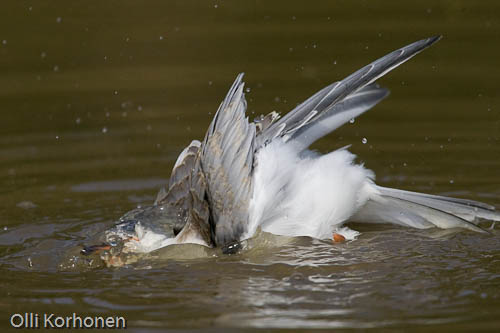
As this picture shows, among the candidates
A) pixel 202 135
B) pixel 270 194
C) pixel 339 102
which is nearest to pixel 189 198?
pixel 270 194

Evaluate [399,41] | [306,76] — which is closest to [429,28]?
[399,41]

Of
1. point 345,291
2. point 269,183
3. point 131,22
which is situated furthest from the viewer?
point 131,22

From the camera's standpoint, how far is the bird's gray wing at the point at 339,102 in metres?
5.55

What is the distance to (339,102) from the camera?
581 cm

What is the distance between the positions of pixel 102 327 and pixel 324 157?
5.94ft

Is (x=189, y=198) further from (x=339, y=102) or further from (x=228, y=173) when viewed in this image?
(x=339, y=102)

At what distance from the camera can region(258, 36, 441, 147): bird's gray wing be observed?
218 inches

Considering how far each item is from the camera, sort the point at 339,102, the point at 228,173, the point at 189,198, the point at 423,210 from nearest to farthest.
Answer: the point at 228,173
the point at 189,198
the point at 423,210
the point at 339,102

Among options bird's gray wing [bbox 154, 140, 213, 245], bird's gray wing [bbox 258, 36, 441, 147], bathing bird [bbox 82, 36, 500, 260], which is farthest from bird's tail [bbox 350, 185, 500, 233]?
bird's gray wing [bbox 154, 140, 213, 245]

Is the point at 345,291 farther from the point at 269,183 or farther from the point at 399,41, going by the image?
the point at 399,41

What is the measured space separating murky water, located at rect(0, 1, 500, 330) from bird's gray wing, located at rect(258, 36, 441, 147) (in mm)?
686

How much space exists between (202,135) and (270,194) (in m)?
2.58

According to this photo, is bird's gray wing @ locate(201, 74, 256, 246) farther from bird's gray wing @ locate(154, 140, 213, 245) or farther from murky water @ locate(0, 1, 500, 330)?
murky water @ locate(0, 1, 500, 330)

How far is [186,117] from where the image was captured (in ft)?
26.8
